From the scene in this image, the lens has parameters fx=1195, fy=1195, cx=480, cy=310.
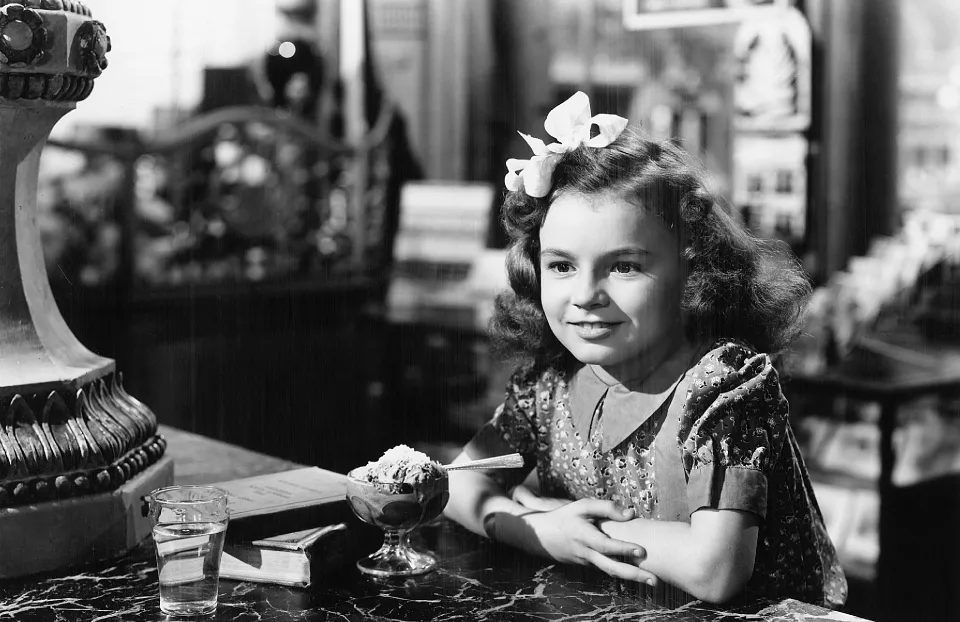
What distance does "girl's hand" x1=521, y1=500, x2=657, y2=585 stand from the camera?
4.72ft

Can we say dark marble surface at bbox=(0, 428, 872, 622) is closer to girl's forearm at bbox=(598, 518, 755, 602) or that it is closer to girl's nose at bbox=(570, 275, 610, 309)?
girl's forearm at bbox=(598, 518, 755, 602)

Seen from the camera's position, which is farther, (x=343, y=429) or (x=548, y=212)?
(x=343, y=429)

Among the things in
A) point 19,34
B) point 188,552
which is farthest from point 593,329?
point 19,34

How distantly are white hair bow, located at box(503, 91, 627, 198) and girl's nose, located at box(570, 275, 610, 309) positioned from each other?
0.16m

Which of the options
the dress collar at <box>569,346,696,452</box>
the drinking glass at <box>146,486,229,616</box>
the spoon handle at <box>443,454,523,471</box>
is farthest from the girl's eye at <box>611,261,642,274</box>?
the drinking glass at <box>146,486,229,616</box>

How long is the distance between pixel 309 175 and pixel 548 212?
202 inches

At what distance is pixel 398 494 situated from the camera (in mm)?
1419

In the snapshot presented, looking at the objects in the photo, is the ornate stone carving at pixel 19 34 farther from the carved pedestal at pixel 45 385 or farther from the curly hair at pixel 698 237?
the curly hair at pixel 698 237

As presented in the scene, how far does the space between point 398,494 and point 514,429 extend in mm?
346

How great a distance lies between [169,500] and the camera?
1.37m

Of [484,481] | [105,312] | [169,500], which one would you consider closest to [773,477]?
[484,481]

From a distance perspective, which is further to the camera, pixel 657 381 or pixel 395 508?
pixel 657 381

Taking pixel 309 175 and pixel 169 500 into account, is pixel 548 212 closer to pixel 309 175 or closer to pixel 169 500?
pixel 169 500

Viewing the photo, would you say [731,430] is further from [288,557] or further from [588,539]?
[288,557]
